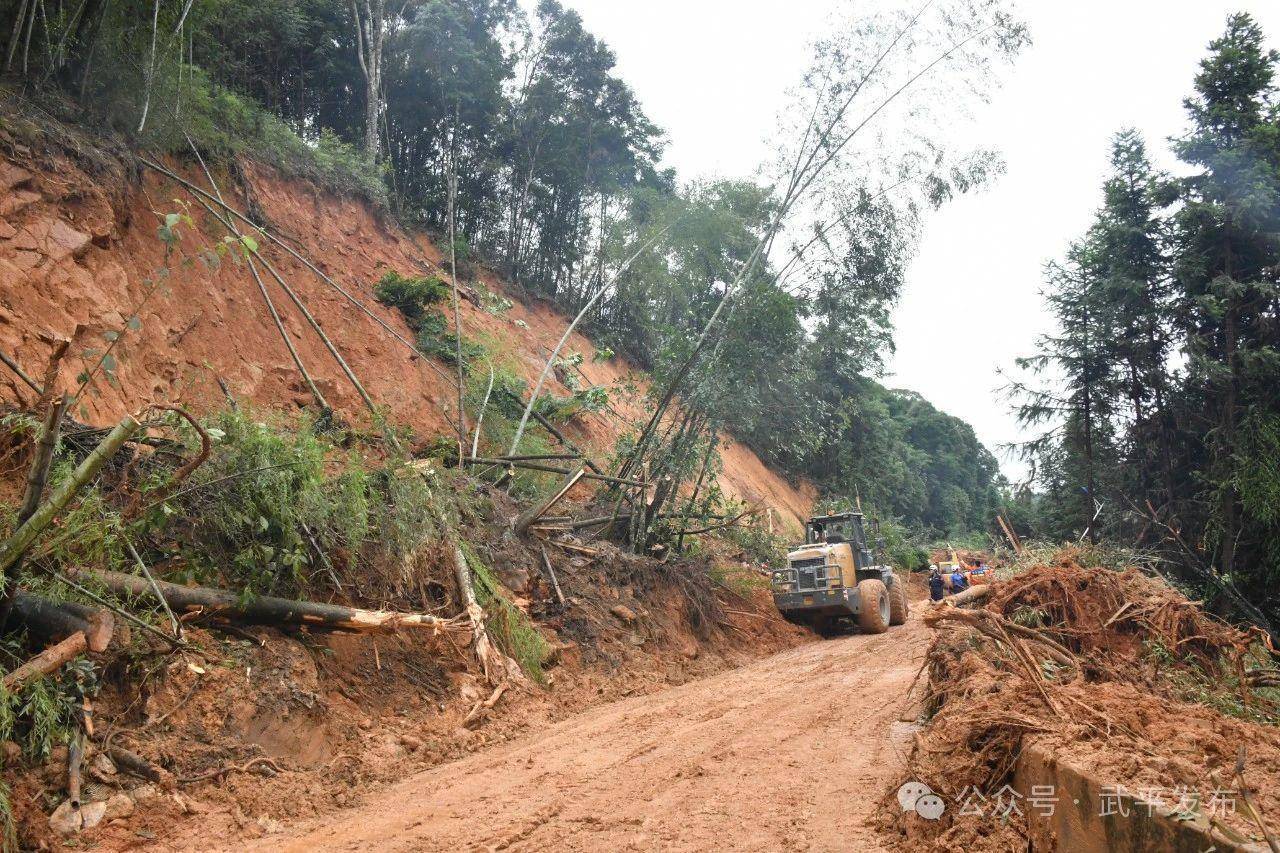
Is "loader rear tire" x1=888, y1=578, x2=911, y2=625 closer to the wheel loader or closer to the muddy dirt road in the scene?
the wheel loader

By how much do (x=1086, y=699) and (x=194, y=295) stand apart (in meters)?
12.0

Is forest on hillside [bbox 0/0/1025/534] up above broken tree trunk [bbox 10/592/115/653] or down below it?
above

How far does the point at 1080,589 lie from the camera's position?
244 inches

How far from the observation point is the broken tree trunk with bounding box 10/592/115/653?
4.66m

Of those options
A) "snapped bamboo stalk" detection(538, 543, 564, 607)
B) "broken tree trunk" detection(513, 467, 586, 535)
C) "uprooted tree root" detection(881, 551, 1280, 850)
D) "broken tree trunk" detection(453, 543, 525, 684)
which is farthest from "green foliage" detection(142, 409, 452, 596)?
"uprooted tree root" detection(881, 551, 1280, 850)

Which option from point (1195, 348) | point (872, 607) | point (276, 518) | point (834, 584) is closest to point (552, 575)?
point (276, 518)

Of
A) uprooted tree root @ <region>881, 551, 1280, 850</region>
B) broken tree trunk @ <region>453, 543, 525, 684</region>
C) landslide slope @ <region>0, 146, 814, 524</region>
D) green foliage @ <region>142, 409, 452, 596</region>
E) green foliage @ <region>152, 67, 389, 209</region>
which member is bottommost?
broken tree trunk @ <region>453, 543, 525, 684</region>

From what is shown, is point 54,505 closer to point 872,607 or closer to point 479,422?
point 479,422

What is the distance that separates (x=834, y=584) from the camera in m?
13.6

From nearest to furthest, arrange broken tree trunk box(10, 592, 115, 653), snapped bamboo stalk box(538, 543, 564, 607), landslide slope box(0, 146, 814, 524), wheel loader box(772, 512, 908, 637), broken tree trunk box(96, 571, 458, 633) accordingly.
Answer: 1. broken tree trunk box(10, 592, 115, 653)
2. broken tree trunk box(96, 571, 458, 633)
3. landslide slope box(0, 146, 814, 524)
4. snapped bamboo stalk box(538, 543, 564, 607)
5. wheel loader box(772, 512, 908, 637)

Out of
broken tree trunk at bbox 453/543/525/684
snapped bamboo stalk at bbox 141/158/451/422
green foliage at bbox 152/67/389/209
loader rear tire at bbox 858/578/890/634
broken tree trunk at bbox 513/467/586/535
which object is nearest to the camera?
broken tree trunk at bbox 453/543/525/684

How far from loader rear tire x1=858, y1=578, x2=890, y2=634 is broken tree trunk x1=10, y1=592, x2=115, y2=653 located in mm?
11524

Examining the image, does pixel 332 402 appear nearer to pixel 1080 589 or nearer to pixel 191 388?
pixel 191 388

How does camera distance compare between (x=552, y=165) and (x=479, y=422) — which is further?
(x=552, y=165)
